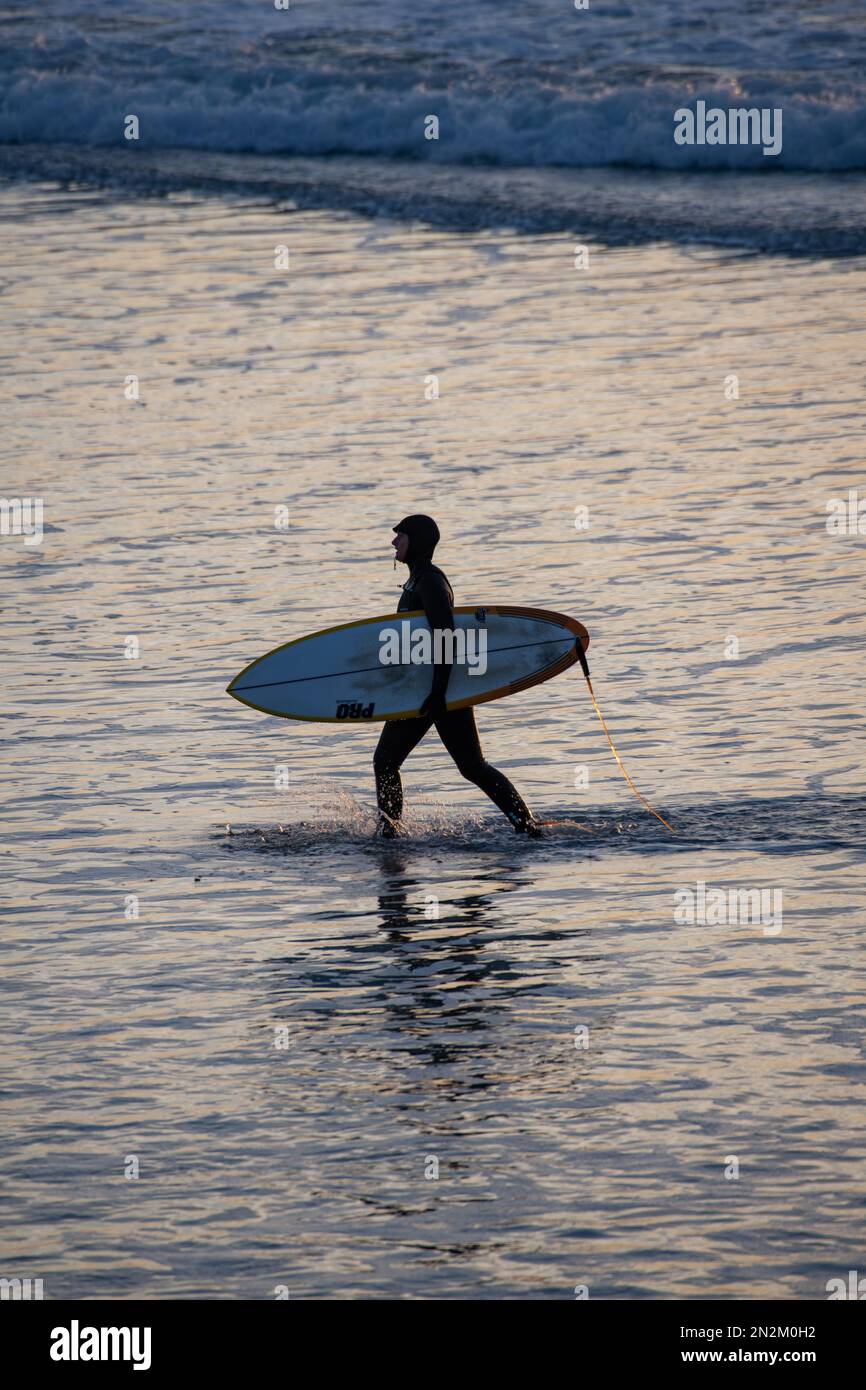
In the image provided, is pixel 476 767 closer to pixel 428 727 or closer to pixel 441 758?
pixel 428 727

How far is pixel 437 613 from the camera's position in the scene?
37.3 ft

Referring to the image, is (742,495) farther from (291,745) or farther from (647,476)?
(291,745)

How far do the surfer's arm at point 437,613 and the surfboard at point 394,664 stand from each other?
367 mm

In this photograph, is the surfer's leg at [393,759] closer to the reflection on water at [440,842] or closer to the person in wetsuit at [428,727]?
the person in wetsuit at [428,727]

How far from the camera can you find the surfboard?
1188 centimetres

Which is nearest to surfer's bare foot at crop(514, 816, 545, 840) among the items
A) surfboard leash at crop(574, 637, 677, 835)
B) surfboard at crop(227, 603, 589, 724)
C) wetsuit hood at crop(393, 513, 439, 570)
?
surfboard leash at crop(574, 637, 677, 835)

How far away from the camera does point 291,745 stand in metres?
13.3

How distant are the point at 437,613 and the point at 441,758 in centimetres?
198

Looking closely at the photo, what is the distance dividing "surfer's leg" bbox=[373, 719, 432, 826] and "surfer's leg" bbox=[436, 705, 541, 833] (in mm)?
138

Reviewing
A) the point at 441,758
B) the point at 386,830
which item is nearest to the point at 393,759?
the point at 386,830

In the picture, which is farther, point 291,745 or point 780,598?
point 780,598

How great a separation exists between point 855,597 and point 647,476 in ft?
12.1
